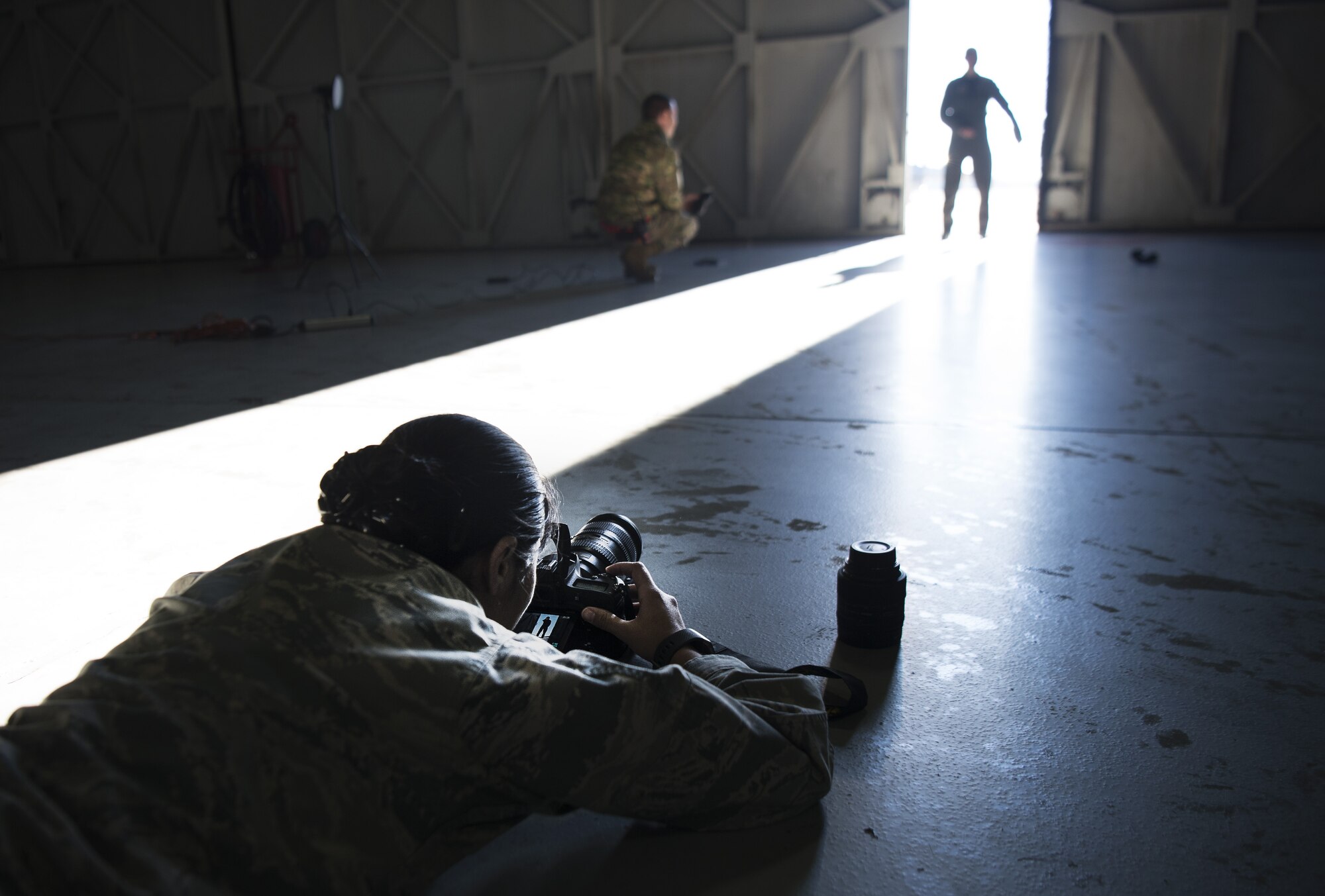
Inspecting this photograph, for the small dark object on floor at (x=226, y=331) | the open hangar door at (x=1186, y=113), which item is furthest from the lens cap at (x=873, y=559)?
the open hangar door at (x=1186, y=113)

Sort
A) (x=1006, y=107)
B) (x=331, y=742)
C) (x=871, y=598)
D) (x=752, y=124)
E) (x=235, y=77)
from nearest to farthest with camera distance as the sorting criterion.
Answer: (x=331, y=742) < (x=871, y=598) < (x=1006, y=107) < (x=752, y=124) < (x=235, y=77)

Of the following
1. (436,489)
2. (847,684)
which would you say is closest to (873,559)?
(847,684)

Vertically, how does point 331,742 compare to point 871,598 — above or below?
above

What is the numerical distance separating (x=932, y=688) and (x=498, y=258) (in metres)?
9.71

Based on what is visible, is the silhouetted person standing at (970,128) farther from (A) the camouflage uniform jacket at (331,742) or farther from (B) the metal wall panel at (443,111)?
(A) the camouflage uniform jacket at (331,742)

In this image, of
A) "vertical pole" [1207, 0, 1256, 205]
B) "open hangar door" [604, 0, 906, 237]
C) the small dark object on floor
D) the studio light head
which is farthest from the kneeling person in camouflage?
"vertical pole" [1207, 0, 1256, 205]

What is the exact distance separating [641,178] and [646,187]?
8cm

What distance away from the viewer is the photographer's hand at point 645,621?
1451mm

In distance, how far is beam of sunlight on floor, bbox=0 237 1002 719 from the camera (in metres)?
2.01

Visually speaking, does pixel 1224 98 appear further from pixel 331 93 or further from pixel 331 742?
pixel 331 742

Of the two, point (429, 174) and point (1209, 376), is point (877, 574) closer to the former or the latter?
point (1209, 376)

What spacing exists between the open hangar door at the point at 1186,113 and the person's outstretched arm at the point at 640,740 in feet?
35.7

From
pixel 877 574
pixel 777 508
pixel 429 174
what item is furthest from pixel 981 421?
pixel 429 174

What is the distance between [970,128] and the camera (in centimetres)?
977
